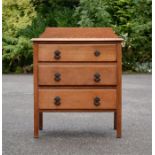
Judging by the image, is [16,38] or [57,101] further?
[16,38]

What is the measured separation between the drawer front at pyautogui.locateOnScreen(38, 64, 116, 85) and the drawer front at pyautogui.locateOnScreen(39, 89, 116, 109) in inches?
3.2

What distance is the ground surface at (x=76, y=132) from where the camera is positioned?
5.04m

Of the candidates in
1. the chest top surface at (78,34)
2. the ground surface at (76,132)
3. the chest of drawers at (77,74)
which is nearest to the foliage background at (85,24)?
the ground surface at (76,132)

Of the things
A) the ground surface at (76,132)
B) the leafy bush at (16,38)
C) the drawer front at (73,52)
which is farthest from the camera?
the leafy bush at (16,38)

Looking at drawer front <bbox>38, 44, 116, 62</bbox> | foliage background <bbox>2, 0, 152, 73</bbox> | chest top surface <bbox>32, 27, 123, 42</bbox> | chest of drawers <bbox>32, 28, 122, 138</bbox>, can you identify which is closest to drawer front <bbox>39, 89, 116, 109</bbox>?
chest of drawers <bbox>32, 28, 122, 138</bbox>

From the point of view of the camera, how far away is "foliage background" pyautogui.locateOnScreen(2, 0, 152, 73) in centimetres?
1438

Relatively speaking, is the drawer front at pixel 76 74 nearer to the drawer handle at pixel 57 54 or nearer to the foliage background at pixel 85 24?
the drawer handle at pixel 57 54

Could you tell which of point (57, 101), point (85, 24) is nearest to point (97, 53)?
point (57, 101)

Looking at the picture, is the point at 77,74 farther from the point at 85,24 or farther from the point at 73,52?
the point at 85,24

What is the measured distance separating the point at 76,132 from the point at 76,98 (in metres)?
0.57

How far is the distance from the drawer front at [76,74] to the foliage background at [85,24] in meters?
8.71

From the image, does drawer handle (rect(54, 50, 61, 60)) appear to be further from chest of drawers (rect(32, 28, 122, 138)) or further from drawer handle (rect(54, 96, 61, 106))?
drawer handle (rect(54, 96, 61, 106))

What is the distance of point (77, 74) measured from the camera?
18.1ft

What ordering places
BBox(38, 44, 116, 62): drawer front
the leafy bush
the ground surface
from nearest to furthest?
the ground surface, BBox(38, 44, 116, 62): drawer front, the leafy bush
